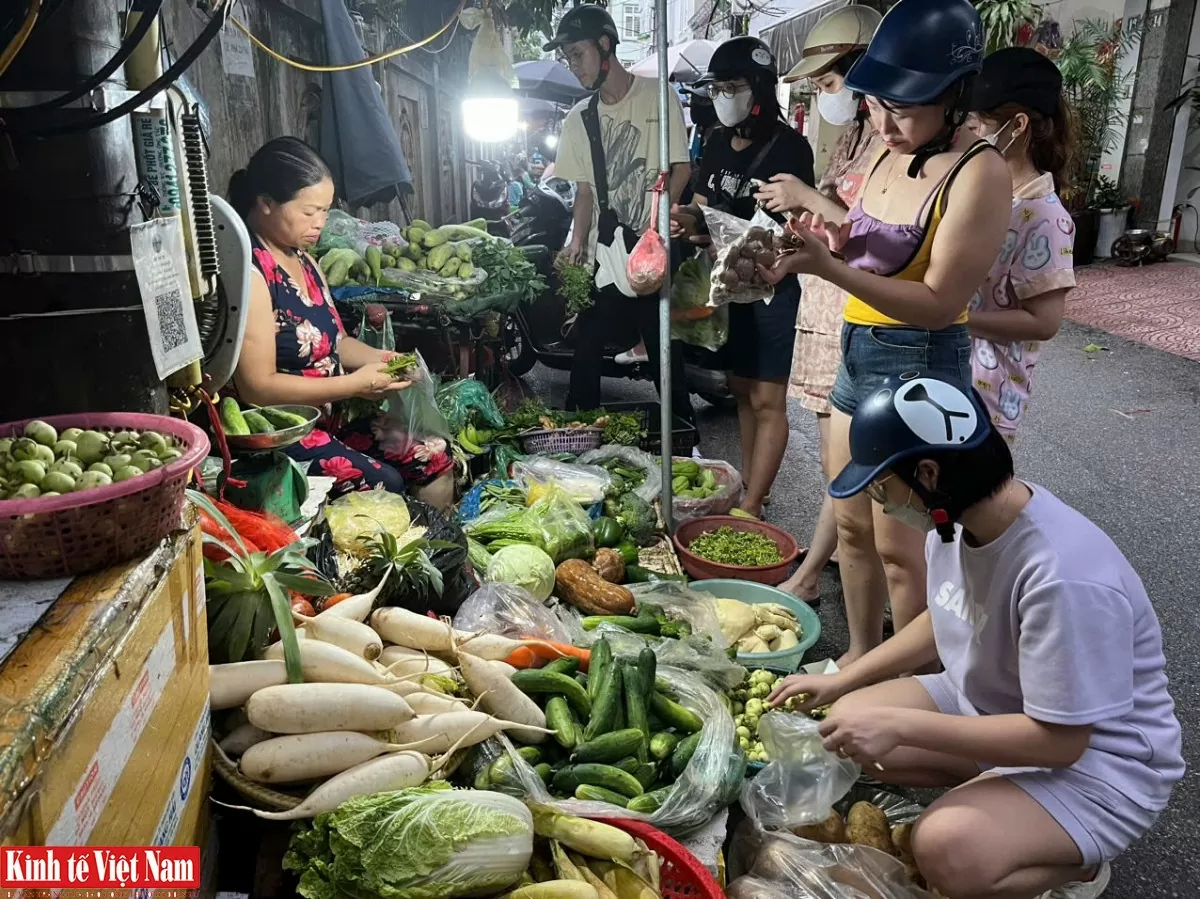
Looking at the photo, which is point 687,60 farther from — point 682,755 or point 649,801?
point 649,801

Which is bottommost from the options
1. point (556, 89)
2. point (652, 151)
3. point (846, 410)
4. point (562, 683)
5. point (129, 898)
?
point (562, 683)

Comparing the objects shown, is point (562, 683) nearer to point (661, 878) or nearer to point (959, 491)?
point (661, 878)

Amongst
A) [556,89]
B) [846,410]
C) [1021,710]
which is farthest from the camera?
[556,89]

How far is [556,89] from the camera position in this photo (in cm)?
1752

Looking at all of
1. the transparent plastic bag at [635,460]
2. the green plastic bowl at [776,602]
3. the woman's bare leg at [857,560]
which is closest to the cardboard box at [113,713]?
the green plastic bowl at [776,602]

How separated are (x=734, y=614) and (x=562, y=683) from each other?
120 cm

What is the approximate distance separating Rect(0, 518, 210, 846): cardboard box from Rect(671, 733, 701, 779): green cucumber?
1208 mm

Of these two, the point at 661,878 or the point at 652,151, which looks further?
the point at 652,151

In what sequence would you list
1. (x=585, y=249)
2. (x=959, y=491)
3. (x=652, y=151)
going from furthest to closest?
(x=585, y=249)
(x=652, y=151)
(x=959, y=491)

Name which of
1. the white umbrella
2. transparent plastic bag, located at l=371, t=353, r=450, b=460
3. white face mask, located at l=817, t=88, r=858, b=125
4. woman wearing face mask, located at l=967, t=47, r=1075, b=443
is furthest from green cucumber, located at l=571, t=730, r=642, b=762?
the white umbrella

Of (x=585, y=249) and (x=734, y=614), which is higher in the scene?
(x=585, y=249)

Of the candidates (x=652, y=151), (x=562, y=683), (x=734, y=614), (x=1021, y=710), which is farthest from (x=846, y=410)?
(x=652, y=151)

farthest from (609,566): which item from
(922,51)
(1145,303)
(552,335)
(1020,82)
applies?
(1145,303)

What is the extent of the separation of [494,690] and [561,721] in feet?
0.75
